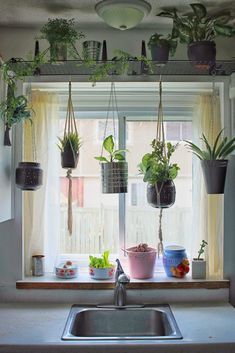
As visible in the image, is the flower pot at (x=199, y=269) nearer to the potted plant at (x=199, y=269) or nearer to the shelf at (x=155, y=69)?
the potted plant at (x=199, y=269)

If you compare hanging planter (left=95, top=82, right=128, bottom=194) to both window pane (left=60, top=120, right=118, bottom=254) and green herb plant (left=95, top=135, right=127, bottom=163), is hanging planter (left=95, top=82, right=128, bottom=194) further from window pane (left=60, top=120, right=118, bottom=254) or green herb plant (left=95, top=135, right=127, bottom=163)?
window pane (left=60, top=120, right=118, bottom=254)

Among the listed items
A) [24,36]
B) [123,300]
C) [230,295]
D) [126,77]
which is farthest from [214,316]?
[24,36]

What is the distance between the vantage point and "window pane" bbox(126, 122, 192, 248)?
8.92 feet

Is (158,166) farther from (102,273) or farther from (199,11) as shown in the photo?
(199,11)

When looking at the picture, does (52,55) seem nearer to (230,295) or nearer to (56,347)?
(56,347)

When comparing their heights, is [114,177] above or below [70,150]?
below

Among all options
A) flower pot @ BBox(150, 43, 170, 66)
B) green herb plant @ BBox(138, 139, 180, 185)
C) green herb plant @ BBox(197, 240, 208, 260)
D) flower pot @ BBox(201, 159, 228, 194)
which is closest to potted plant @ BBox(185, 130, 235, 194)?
flower pot @ BBox(201, 159, 228, 194)

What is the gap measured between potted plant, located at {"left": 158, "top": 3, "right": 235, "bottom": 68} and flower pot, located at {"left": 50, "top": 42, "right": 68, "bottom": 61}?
0.52 metres

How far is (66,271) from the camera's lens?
100 inches

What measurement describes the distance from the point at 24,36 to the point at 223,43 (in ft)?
3.68

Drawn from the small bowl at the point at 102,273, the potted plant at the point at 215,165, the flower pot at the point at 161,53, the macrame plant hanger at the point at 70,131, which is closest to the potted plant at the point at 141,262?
the small bowl at the point at 102,273

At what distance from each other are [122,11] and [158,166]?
0.79 metres

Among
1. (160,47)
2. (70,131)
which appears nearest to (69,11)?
(160,47)

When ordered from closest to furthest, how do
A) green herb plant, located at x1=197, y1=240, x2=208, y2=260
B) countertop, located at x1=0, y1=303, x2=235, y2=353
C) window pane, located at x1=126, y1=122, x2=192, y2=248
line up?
countertop, located at x1=0, y1=303, x2=235, y2=353 → green herb plant, located at x1=197, y1=240, x2=208, y2=260 → window pane, located at x1=126, y1=122, x2=192, y2=248
